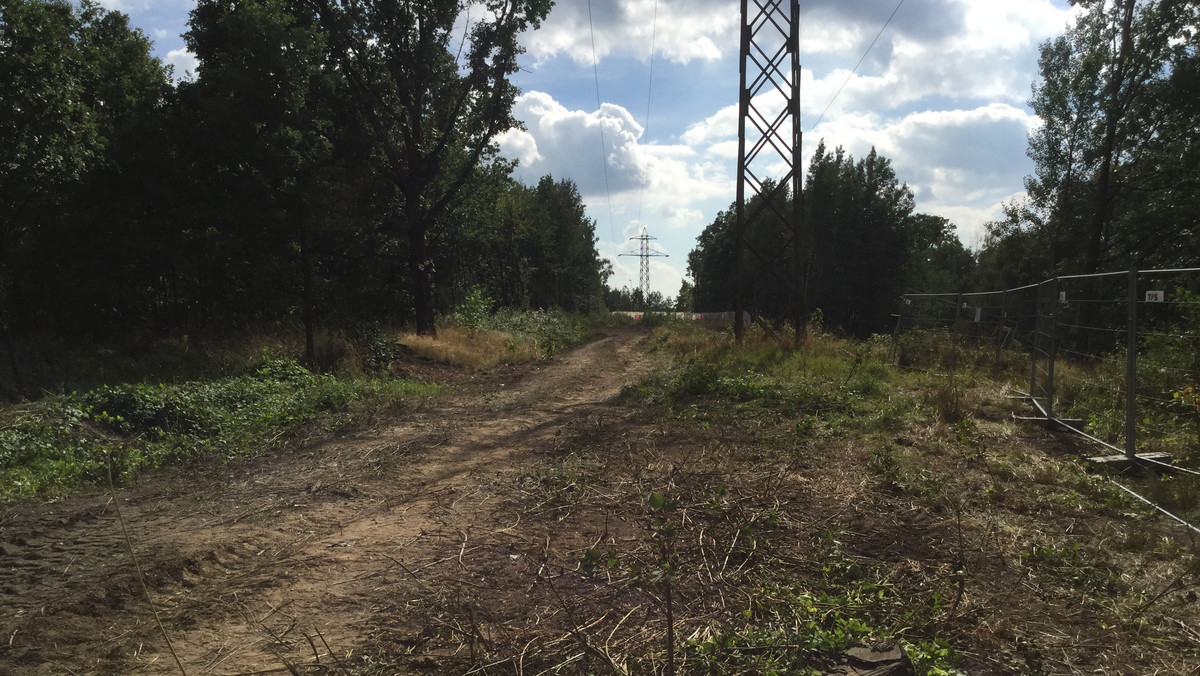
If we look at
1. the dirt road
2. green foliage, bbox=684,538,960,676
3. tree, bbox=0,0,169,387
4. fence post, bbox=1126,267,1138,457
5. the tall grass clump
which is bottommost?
the dirt road

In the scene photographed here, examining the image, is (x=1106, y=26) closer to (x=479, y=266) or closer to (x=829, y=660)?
(x=829, y=660)

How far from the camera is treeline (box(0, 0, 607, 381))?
1279 centimetres

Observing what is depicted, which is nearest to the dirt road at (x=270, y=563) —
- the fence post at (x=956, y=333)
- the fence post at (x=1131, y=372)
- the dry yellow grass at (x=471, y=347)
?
the fence post at (x=1131, y=372)

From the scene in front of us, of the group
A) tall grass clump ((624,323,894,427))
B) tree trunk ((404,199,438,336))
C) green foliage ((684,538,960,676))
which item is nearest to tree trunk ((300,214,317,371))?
tree trunk ((404,199,438,336))

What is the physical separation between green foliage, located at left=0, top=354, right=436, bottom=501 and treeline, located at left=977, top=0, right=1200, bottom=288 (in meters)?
25.2

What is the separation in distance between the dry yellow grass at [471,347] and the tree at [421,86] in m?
1.40

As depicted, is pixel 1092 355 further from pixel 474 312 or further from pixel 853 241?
pixel 853 241

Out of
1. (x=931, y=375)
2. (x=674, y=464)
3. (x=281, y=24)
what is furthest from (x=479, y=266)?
(x=674, y=464)

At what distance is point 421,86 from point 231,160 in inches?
304

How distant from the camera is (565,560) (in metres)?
3.82

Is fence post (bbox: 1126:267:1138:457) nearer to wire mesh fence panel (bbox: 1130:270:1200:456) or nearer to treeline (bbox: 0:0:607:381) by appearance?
wire mesh fence panel (bbox: 1130:270:1200:456)

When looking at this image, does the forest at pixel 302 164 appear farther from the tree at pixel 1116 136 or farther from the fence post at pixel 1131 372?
the fence post at pixel 1131 372

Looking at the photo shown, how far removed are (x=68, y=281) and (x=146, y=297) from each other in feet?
6.44

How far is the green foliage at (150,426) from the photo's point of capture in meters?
5.96
